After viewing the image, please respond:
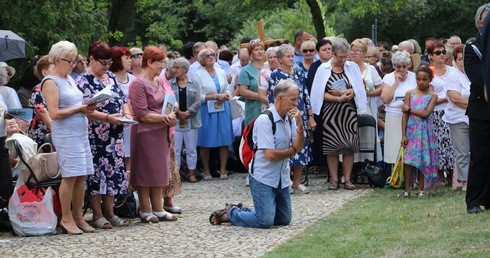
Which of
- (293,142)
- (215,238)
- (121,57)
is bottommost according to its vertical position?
(215,238)

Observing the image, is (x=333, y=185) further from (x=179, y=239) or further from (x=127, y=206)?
(x=179, y=239)

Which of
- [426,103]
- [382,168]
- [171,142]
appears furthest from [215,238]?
[382,168]

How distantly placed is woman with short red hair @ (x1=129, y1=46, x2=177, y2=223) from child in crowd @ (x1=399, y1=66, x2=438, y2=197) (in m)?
3.45

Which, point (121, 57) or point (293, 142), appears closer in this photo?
point (293, 142)

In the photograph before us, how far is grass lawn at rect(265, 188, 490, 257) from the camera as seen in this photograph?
34.2 ft

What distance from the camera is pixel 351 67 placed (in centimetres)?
1670

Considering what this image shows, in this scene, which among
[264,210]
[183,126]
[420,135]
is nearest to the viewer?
[264,210]

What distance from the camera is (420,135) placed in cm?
1530

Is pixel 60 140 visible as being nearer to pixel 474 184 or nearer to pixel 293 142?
pixel 293 142

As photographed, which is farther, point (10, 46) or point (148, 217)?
point (10, 46)

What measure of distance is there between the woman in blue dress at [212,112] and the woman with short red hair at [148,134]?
5406 millimetres

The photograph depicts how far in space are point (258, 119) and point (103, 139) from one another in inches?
71.1

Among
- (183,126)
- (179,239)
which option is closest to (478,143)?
(179,239)

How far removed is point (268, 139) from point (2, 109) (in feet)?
9.55
